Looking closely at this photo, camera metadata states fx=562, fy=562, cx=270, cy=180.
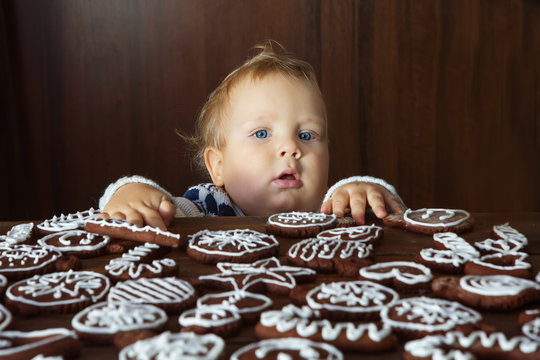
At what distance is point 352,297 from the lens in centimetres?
61

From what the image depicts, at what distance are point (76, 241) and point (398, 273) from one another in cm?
49

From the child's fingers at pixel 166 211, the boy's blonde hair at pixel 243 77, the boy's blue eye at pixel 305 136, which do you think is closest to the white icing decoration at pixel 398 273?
the child's fingers at pixel 166 211

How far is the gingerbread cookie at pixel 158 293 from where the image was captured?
2.02 feet

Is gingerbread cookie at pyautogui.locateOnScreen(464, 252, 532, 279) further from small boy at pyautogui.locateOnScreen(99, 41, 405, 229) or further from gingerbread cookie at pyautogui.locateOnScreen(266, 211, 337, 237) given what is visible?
small boy at pyautogui.locateOnScreen(99, 41, 405, 229)

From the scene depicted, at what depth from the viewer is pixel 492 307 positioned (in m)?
0.61

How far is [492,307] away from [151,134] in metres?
2.56

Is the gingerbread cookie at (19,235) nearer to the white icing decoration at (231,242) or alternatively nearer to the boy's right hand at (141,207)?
the boy's right hand at (141,207)

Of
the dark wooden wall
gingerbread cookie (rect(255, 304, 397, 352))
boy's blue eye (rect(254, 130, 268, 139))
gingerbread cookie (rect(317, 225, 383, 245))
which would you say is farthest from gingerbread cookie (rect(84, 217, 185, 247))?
the dark wooden wall

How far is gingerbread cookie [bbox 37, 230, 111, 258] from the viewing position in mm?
844

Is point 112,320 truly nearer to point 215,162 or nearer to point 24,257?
point 24,257

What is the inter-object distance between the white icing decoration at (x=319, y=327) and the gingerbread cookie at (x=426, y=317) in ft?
0.05

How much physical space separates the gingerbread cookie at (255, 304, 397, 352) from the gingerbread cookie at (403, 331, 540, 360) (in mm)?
27

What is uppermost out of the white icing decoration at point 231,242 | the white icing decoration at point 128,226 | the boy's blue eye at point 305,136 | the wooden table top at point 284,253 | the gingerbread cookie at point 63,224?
the boy's blue eye at point 305,136

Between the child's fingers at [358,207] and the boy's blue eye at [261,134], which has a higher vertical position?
the boy's blue eye at [261,134]
